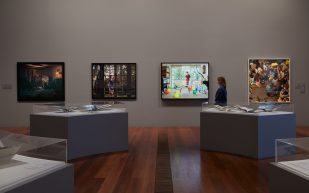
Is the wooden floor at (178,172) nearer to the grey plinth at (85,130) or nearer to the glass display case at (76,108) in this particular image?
the grey plinth at (85,130)

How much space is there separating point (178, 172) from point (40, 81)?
9.03 meters

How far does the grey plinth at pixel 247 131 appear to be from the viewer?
7547 mm

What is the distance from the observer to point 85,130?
7840 millimetres

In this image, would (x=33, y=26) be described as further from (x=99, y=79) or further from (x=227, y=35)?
(x=227, y=35)

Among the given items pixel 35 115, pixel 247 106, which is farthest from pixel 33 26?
pixel 247 106

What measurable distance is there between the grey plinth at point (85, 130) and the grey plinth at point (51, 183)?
4876 millimetres

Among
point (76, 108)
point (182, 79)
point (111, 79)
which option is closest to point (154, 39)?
point (182, 79)

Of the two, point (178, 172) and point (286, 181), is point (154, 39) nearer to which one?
point (178, 172)

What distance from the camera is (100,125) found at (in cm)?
814

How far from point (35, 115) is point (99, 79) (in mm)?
5706

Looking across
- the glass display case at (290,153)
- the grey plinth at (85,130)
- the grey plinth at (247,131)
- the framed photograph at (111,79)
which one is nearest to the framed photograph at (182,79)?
the framed photograph at (111,79)

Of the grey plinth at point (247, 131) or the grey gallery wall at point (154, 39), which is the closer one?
the grey plinth at point (247, 131)

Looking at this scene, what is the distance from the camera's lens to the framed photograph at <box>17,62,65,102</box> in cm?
1356

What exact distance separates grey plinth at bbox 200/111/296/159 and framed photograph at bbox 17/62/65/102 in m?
7.19
